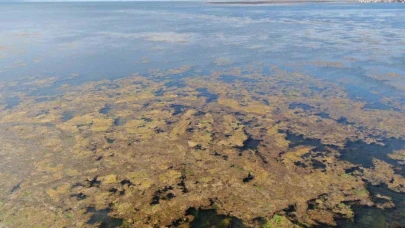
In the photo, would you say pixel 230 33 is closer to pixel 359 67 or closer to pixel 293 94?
pixel 359 67

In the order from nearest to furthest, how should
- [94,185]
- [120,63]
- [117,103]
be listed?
[94,185], [117,103], [120,63]

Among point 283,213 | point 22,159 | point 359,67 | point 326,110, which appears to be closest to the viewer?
point 283,213

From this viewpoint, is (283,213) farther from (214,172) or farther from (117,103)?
(117,103)

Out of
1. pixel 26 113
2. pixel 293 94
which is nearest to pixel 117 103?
pixel 26 113

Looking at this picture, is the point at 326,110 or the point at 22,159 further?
the point at 326,110

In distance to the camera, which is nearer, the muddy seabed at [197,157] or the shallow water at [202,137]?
the muddy seabed at [197,157]
